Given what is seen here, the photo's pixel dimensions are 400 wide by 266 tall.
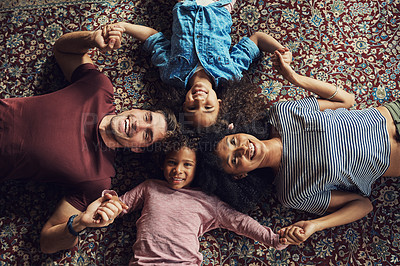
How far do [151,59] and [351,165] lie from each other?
124 centimetres

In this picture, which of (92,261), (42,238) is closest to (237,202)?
(92,261)

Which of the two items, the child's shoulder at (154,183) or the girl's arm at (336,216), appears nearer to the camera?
the girl's arm at (336,216)

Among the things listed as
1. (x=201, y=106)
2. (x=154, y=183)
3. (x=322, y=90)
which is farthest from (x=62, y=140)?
(x=322, y=90)

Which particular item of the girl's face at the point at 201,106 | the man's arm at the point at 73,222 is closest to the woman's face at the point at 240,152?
the girl's face at the point at 201,106

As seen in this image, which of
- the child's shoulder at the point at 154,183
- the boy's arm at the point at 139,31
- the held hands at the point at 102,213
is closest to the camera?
the held hands at the point at 102,213

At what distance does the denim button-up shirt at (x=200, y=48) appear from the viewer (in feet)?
5.84

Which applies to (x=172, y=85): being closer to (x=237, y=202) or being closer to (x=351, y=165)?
(x=237, y=202)

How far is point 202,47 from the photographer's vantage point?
1.79 meters

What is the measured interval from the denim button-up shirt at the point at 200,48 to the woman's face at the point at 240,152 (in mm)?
387

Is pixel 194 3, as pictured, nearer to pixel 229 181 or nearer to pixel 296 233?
pixel 229 181

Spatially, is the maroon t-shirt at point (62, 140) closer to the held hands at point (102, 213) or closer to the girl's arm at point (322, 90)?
the held hands at point (102, 213)

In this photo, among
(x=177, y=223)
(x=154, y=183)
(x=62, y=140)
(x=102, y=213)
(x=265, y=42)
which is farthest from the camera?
(x=265, y=42)

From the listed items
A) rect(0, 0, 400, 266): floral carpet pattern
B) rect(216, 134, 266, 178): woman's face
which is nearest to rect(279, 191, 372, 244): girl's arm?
rect(0, 0, 400, 266): floral carpet pattern

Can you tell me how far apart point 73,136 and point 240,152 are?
83cm
